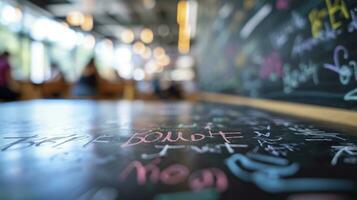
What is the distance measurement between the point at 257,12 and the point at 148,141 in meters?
1.62

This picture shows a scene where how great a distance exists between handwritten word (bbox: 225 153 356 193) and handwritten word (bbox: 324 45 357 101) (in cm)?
67

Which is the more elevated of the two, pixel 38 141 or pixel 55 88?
pixel 55 88

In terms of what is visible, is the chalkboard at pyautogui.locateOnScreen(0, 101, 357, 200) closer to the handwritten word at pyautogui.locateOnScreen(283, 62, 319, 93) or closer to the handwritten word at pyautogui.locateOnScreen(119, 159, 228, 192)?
the handwritten word at pyautogui.locateOnScreen(119, 159, 228, 192)

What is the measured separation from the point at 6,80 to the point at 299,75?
4.44 meters

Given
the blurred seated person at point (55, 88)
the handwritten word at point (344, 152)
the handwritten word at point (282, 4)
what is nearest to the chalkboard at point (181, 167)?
the handwritten word at point (344, 152)

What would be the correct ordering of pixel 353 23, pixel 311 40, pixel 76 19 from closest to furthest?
pixel 353 23 < pixel 311 40 < pixel 76 19

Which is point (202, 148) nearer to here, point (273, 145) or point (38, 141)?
point (273, 145)

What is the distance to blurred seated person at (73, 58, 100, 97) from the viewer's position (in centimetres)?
517

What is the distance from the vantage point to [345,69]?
107 cm

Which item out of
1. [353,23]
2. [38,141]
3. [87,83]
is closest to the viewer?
[38,141]

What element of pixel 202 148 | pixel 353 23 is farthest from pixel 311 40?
pixel 202 148

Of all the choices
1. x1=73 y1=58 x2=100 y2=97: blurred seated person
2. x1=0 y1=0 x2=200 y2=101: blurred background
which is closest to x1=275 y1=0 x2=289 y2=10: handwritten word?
x1=0 y1=0 x2=200 y2=101: blurred background

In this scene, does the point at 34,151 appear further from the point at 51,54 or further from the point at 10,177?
the point at 51,54

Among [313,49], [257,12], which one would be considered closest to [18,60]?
[257,12]
